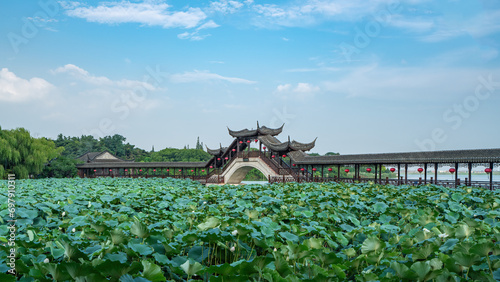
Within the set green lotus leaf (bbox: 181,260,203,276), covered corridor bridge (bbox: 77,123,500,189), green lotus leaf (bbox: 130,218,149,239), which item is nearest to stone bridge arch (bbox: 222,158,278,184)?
covered corridor bridge (bbox: 77,123,500,189)

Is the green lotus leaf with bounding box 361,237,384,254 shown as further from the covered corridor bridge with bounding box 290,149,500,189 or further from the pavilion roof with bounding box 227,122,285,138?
the pavilion roof with bounding box 227,122,285,138

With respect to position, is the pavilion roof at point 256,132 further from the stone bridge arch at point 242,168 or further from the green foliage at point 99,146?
the green foliage at point 99,146

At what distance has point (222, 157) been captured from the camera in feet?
101

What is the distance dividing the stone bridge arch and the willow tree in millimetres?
13139

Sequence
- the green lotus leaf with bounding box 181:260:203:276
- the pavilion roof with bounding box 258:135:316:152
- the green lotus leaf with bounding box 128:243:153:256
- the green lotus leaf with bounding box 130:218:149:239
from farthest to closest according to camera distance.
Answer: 1. the pavilion roof with bounding box 258:135:316:152
2. the green lotus leaf with bounding box 130:218:149:239
3. the green lotus leaf with bounding box 128:243:153:256
4. the green lotus leaf with bounding box 181:260:203:276

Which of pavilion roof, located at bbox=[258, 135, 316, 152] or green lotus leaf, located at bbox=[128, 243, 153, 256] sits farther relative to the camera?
pavilion roof, located at bbox=[258, 135, 316, 152]

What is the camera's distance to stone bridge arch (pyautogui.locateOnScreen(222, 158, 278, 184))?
26.2 metres

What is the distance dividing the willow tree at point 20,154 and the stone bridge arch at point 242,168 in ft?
43.1

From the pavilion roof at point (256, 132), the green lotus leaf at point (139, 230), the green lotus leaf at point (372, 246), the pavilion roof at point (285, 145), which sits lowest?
the green lotus leaf at point (372, 246)

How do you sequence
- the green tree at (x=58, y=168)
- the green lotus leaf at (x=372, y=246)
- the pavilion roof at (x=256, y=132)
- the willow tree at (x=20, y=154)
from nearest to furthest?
the green lotus leaf at (x=372, y=246) → the willow tree at (x=20, y=154) → the pavilion roof at (x=256, y=132) → the green tree at (x=58, y=168)

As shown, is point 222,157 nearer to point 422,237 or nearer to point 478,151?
point 478,151

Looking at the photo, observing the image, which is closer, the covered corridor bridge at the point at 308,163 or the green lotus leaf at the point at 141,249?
the green lotus leaf at the point at 141,249

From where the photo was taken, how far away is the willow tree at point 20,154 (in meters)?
25.4

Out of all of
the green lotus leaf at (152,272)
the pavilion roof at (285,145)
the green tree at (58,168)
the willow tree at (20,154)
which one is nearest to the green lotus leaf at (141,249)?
the green lotus leaf at (152,272)
